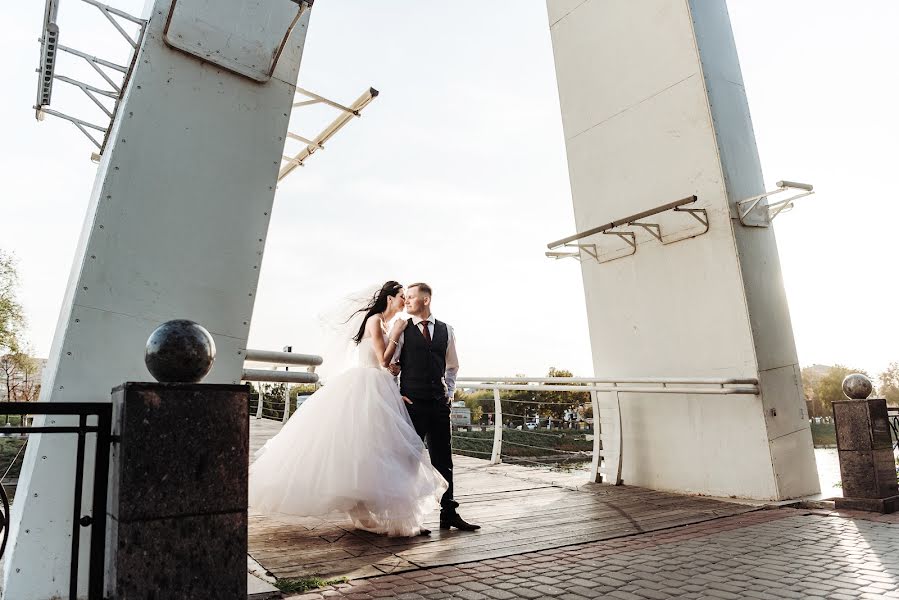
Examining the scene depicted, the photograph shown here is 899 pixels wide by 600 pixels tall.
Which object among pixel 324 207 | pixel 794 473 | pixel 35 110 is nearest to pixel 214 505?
pixel 35 110

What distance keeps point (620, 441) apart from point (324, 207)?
490cm

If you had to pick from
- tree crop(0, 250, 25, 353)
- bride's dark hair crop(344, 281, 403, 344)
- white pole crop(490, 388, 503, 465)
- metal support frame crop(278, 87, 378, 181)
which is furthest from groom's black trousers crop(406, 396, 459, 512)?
tree crop(0, 250, 25, 353)

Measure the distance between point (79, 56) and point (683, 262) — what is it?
5.52 metres

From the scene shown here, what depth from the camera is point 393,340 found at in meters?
4.44

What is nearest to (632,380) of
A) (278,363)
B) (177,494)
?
(278,363)

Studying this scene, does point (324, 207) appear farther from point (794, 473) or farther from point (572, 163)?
point (794, 473)

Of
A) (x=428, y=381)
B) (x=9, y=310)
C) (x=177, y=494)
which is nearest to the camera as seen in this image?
(x=177, y=494)

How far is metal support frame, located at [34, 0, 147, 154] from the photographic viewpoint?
3055 millimetres

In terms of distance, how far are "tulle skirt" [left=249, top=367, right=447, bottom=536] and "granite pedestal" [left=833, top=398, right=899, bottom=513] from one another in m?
3.63

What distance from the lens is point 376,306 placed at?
4.87 m

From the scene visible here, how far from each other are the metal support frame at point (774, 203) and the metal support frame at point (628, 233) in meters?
0.34

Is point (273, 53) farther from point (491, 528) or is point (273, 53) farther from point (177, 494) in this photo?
point (491, 528)

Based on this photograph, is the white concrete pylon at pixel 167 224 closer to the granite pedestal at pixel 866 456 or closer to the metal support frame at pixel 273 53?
the metal support frame at pixel 273 53

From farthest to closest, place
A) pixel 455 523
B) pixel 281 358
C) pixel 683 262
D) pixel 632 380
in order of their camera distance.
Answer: pixel 683 262 → pixel 632 380 → pixel 455 523 → pixel 281 358
